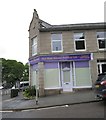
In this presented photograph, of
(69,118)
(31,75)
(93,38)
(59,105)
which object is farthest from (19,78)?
(69,118)

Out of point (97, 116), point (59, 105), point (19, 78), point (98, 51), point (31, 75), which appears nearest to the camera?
point (97, 116)

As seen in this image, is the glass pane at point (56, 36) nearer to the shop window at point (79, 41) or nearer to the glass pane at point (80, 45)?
the shop window at point (79, 41)

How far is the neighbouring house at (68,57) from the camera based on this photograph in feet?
69.1

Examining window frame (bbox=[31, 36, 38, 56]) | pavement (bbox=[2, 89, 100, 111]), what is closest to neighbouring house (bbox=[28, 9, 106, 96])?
window frame (bbox=[31, 36, 38, 56])

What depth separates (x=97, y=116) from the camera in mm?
9680

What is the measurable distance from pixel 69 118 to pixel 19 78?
5467cm

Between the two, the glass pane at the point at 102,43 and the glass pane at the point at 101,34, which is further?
the glass pane at the point at 101,34

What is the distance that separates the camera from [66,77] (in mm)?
21500

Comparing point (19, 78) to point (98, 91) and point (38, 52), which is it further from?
point (98, 91)

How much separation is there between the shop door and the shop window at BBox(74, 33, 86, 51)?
190 cm

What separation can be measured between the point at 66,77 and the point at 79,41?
3812 mm

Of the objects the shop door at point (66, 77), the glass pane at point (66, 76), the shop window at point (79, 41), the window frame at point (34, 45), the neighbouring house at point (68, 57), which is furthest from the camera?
the window frame at point (34, 45)

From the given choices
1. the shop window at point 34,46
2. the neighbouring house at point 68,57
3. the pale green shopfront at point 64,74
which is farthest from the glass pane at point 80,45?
the shop window at point 34,46

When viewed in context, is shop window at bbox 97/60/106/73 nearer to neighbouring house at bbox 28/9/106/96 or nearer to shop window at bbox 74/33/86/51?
neighbouring house at bbox 28/9/106/96
